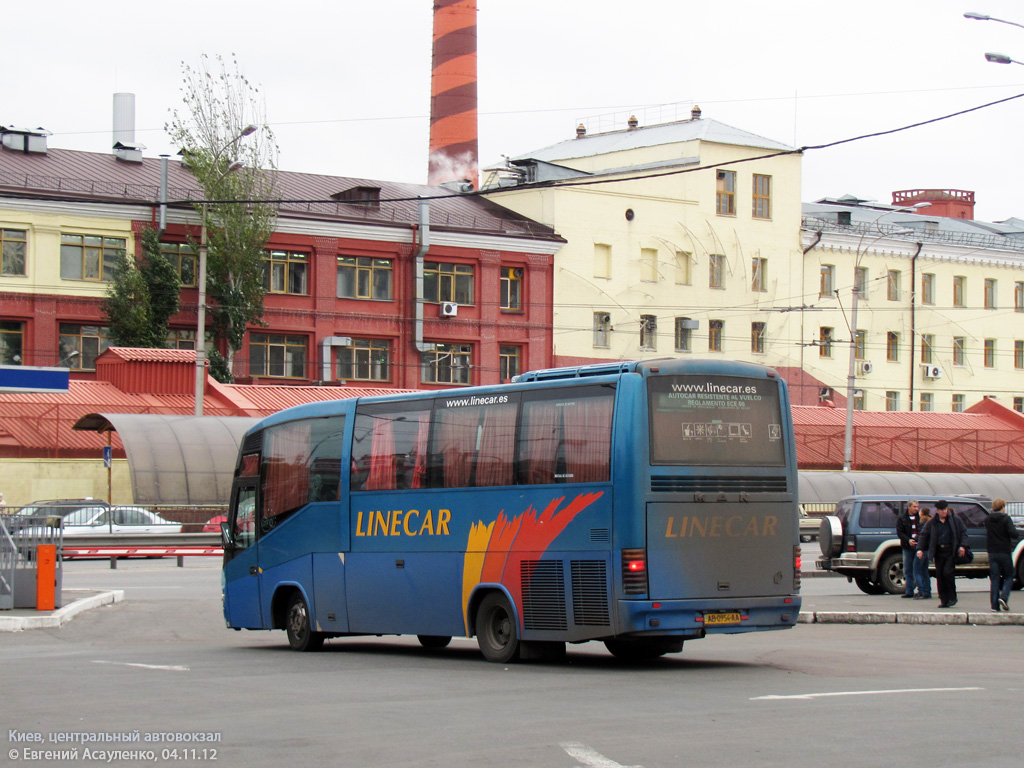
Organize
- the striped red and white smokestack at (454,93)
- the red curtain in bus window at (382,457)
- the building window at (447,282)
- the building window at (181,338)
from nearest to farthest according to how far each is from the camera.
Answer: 1. the red curtain in bus window at (382,457)
2. the building window at (181,338)
3. the building window at (447,282)
4. the striped red and white smokestack at (454,93)

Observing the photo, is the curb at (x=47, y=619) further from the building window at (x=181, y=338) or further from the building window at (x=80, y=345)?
the building window at (x=181, y=338)

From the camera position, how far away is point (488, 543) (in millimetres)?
15344

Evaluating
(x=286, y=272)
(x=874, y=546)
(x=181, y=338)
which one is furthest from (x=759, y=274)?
(x=874, y=546)

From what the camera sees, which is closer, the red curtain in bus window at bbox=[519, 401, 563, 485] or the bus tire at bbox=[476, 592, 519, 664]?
the red curtain in bus window at bbox=[519, 401, 563, 485]

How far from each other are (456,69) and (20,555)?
50520mm

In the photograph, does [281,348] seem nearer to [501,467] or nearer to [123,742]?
[501,467]

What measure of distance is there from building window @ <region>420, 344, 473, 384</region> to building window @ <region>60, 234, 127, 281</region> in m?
13.3

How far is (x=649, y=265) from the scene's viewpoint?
67.1 m

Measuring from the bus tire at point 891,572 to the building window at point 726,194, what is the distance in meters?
43.4

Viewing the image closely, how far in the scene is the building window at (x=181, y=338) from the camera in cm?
5756

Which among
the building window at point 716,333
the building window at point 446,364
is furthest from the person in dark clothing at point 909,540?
the building window at point 716,333

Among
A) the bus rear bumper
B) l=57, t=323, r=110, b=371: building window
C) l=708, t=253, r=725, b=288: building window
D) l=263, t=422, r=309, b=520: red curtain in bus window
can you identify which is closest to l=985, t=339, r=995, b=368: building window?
l=708, t=253, r=725, b=288: building window

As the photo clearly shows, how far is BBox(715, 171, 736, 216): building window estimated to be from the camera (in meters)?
68.8

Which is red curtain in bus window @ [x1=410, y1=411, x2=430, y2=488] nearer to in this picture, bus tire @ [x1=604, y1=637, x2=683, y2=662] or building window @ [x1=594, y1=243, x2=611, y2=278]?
bus tire @ [x1=604, y1=637, x2=683, y2=662]
